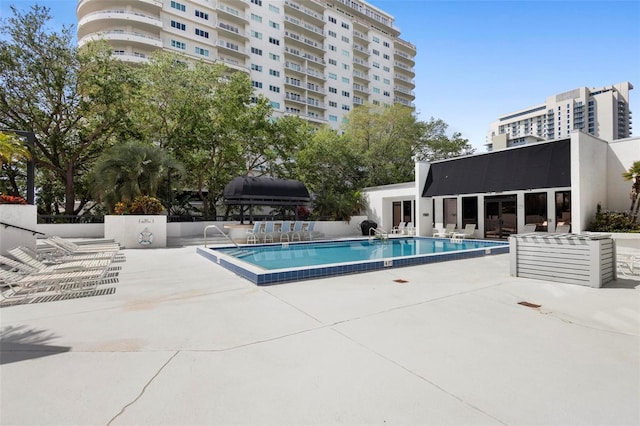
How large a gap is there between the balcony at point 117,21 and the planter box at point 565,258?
176ft

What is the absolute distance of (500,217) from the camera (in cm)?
1819

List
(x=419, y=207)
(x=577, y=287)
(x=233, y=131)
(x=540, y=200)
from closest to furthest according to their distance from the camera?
(x=577, y=287)
(x=540, y=200)
(x=419, y=207)
(x=233, y=131)

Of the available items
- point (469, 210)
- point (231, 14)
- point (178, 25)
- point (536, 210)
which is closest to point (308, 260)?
point (469, 210)

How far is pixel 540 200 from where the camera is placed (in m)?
16.4

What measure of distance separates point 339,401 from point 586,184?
16167 mm

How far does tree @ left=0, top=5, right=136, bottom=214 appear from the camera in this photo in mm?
18781

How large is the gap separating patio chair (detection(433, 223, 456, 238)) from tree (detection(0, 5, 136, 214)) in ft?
73.5

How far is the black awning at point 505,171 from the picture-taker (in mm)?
14531

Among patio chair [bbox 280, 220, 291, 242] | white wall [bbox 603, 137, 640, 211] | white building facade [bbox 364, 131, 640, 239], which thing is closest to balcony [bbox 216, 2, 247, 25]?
white building facade [bbox 364, 131, 640, 239]

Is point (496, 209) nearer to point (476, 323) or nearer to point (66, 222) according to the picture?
point (476, 323)

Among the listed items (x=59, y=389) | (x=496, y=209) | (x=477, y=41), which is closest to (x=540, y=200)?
(x=496, y=209)

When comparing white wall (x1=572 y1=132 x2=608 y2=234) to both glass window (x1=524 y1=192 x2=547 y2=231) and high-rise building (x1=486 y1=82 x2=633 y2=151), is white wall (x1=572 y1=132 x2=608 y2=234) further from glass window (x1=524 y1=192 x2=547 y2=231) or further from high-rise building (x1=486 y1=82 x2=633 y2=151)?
high-rise building (x1=486 y1=82 x2=633 y2=151)

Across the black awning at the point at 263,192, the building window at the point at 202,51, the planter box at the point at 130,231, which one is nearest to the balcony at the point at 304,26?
the building window at the point at 202,51

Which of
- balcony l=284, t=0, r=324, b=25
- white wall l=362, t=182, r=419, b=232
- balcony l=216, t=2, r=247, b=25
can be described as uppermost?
balcony l=284, t=0, r=324, b=25
